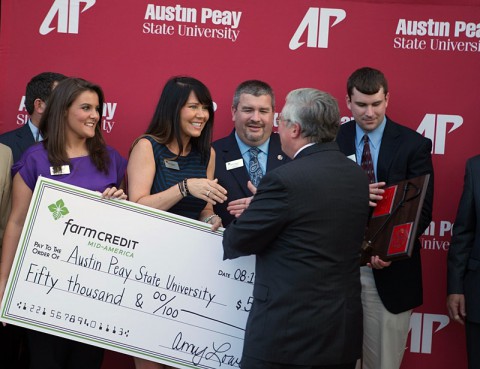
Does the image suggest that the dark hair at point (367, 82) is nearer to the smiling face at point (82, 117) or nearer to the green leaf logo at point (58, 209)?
the smiling face at point (82, 117)

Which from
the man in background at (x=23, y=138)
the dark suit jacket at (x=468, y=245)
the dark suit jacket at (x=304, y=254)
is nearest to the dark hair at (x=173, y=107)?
the man in background at (x=23, y=138)

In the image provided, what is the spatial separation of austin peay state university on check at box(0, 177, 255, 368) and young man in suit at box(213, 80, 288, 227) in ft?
2.03

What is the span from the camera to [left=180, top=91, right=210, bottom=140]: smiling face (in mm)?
3602

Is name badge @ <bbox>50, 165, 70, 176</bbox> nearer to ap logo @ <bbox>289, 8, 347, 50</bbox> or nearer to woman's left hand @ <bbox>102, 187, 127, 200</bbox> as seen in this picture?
woman's left hand @ <bbox>102, 187, 127, 200</bbox>

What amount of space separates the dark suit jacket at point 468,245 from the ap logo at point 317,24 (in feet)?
3.95

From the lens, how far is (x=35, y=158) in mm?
3494

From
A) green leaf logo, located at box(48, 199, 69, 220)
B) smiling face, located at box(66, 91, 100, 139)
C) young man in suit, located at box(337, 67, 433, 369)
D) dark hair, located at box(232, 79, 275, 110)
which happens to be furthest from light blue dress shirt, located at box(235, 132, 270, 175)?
green leaf logo, located at box(48, 199, 69, 220)

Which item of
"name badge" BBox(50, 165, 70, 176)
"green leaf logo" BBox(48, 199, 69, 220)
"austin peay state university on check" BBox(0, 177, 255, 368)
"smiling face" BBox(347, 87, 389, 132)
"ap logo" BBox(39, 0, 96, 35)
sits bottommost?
"austin peay state university on check" BBox(0, 177, 255, 368)

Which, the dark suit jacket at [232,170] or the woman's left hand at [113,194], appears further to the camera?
the dark suit jacket at [232,170]

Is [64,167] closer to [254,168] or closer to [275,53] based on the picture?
[254,168]

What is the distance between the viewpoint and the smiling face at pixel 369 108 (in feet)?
13.2

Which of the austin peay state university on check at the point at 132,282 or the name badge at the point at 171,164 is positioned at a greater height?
the name badge at the point at 171,164

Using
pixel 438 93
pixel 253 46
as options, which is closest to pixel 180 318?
pixel 253 46

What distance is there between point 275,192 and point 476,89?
2.29 metres
